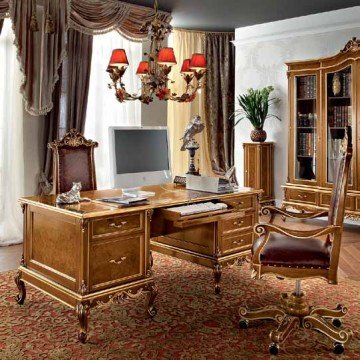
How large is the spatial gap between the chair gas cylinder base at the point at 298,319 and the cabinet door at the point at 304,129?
316cm

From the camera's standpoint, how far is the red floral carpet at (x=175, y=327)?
2.55 meters

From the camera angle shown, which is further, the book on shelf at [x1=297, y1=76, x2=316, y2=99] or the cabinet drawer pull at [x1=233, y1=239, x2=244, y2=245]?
the book on shelf at [x1=297, y1=76, x2=316, y2=99]

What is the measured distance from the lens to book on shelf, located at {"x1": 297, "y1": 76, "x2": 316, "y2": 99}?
583 centimetres

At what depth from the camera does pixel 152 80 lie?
3.51 m

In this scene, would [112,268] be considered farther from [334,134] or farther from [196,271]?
[334,134]

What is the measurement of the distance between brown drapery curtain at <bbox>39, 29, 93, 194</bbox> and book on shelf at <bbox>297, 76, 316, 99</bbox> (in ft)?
8.26

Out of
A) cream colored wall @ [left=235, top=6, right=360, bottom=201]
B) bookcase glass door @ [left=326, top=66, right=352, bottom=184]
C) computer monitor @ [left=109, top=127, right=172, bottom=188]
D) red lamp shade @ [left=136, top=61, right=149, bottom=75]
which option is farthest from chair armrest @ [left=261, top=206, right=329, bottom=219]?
cream colored wall @ [left=235, top=6, right=360, bottom=201]

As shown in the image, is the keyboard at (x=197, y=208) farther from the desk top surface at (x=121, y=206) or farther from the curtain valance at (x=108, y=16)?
the curtain valance at (x=108, y=16)

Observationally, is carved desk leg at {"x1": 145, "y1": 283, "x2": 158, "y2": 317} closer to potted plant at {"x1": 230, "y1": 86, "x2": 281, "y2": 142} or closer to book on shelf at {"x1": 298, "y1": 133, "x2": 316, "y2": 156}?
book on shelf at {"x1": 298, "y1": 133, "x2": 316, "y2": 156}

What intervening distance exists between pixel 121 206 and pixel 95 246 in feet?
0.94

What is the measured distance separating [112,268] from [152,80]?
4.64ft

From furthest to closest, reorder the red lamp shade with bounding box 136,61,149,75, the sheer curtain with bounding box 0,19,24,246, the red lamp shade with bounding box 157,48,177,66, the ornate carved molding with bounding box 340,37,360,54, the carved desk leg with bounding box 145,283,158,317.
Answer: the ornate carved molding with bounding box 340,37,360,54, the sheer curtain with bounding box 0,19,24,246, the red lamp shade with bounding box 136,61,149,75, the red lamp shade with bounding box 157,48,177,66, the carved desk leg with bounding box 145,283,158,317

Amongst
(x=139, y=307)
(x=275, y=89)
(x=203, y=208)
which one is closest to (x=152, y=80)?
(x=203, y=208)

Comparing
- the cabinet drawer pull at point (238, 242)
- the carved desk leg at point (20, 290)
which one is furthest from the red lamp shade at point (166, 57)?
the carved desk leg at point (20, 290)
